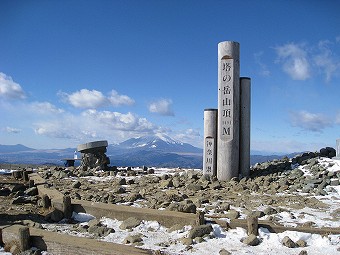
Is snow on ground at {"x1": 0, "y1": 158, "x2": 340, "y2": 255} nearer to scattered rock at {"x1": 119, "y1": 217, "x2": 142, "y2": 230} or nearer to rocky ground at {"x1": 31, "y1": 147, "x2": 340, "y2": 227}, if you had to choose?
scattered rock at {"x1": 119, "y1": 217, "x2": 142, "y2": 230}

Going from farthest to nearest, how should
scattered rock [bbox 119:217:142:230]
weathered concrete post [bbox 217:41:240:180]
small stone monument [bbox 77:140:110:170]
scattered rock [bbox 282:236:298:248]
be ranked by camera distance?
small stone monument [bbox 77:140:110:170] < weathered concrete post [bbox 217:41:240:180] < scattered rock [bbox 119:217:142:230] < scattered rock [bbox 282:236:298:248]

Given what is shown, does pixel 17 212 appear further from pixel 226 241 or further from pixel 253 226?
pixel 253 226

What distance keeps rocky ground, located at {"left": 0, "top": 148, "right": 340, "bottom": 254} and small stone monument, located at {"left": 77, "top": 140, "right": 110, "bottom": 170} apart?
502 cm

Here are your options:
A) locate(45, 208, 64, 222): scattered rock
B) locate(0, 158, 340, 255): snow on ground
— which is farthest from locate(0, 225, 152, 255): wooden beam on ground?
locate(45, 208, 64, 222): scattered rock

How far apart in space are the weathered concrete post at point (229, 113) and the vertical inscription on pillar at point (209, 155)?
11.3 inches

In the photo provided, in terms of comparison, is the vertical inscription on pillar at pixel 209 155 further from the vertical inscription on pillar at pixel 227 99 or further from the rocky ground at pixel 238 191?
the vertical inscription on pillar at pixel 227 99

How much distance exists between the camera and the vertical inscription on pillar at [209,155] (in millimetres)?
15016

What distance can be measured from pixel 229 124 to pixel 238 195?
425cm

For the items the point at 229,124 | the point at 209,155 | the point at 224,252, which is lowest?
the point at 224,252

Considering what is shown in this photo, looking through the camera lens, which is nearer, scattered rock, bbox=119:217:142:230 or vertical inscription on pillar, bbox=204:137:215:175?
scattered rock, bbox=119:217:142:230

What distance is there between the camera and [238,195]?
442 inches

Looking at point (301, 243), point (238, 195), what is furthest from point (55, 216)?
point (238, 195)

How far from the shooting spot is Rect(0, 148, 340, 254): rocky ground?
8367mm

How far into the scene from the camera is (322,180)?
12.1 m
